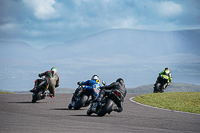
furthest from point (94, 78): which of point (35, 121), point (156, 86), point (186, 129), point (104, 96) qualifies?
point (156, 86)

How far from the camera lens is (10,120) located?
1092 centimetres

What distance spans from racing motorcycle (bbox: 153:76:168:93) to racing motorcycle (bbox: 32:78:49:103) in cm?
1092

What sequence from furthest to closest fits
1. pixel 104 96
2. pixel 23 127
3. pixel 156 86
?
pixel 156 86
pixel 104 96
pixel 23 127

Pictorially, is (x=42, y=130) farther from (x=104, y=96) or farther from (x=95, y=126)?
(x=104, y=96)

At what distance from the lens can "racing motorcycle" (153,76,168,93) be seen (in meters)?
27.9

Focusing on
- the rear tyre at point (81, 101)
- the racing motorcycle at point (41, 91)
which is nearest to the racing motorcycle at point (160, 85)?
the racing motorcycle at point (41, 91)

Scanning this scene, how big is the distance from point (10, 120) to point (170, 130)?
490cm

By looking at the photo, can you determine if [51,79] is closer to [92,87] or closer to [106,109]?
[92,87]

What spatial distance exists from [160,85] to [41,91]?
11771mm

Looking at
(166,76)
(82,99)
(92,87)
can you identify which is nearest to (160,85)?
(166,76)

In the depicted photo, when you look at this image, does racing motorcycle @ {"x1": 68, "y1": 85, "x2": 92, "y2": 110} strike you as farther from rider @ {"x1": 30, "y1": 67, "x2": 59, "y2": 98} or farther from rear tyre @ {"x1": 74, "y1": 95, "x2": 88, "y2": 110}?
rider @ {"x1": 30, "y1": 67, "x2": 59, "y2": 98}

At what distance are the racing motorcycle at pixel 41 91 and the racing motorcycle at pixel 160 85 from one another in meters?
10.9

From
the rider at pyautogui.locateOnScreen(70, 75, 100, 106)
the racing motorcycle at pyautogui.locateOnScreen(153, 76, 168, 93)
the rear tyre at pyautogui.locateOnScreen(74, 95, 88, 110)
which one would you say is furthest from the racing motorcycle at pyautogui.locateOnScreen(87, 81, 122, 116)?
the racing motorcycle at pyautogui.locateOnScreen(153, 76, 168, 93)

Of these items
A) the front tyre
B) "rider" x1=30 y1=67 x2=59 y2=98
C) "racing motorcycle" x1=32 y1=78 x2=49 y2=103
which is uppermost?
"rider" x1=30 y1=67 x2=59 y2=98
